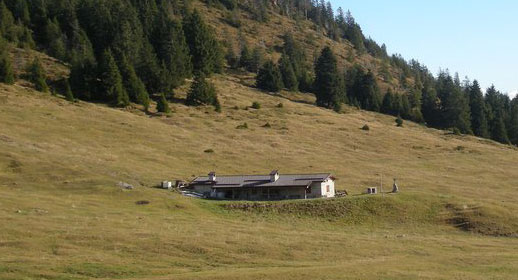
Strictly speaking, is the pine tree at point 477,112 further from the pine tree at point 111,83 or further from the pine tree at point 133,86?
the pine tree at point 111,83

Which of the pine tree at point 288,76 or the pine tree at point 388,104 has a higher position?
the pine tree at point 288,76

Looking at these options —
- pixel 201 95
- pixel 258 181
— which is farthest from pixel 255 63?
pixel 258 181

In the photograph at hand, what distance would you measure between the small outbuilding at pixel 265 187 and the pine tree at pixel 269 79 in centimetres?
8002

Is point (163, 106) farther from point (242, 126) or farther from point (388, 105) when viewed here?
point (388, 105)

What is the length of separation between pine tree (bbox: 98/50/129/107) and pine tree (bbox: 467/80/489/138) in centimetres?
8606

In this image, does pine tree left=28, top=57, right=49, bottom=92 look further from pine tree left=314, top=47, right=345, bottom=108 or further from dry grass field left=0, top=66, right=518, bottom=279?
pine tree left=314, top=47, right=345, bottom=108

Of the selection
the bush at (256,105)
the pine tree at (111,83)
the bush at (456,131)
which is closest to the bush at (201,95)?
the bush at (256,105)

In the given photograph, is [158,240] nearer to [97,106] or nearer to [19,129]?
[19,129]

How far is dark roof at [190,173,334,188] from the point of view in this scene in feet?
218

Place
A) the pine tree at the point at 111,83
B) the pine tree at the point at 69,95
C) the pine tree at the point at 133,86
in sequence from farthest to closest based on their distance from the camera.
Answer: the pine tree at the point at 133,86, the pine tree at the point at 111,83, the pine tree at the point at 69,95

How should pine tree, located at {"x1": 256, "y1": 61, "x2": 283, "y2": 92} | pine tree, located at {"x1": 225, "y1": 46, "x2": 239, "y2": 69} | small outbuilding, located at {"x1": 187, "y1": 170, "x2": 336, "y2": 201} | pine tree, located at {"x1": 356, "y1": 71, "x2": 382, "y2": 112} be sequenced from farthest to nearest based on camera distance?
pine tree, located at {"x1": 225, "y1": 46, "x2": 239, "y2": 69} → pine tree, located at {"x1": 356, "y1": 71, "x2": 382, "y2": 112} → pine tree, located at {"x1": 256, "y1": 61, "x2": 283, "y2": 92} → small outbuilding, located at {"x1": 187, "y1": 170, "x2": 336, "y2": 201}

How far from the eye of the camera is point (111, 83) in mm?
106312

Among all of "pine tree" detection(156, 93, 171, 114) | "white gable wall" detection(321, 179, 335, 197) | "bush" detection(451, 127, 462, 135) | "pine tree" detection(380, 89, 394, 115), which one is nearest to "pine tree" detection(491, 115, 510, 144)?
"bush" detection(451, 127, 462, 135)

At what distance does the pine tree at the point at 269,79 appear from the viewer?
14688cm
